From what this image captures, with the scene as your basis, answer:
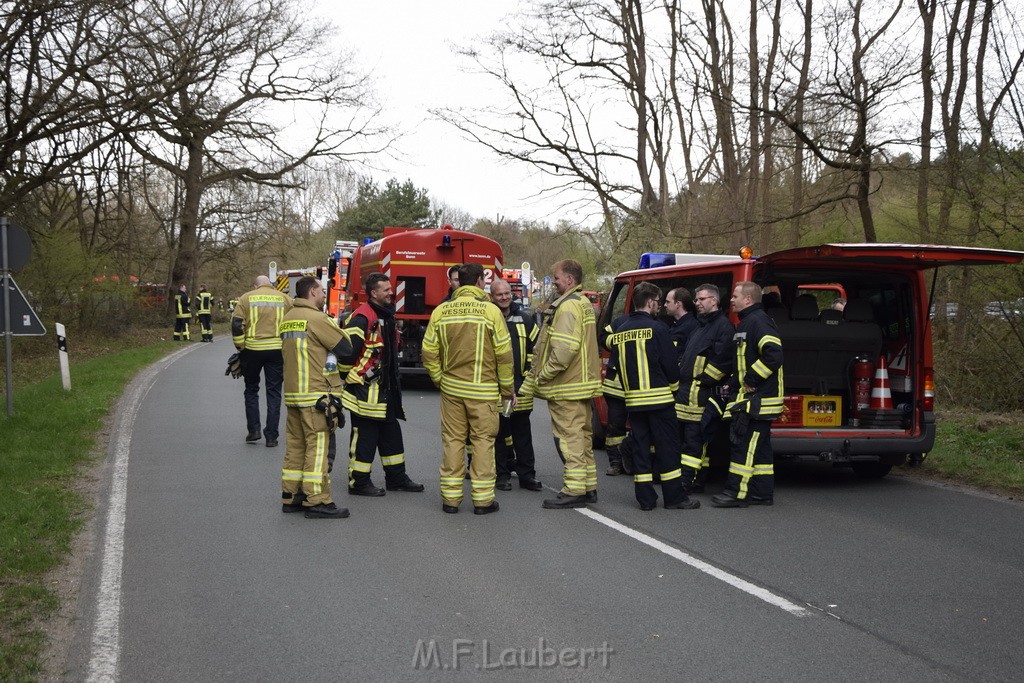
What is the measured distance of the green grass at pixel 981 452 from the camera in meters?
9.36

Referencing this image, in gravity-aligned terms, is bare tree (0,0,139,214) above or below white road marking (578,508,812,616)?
above

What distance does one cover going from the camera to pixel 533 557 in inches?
257

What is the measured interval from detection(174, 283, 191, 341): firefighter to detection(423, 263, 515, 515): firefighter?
25.6 meters

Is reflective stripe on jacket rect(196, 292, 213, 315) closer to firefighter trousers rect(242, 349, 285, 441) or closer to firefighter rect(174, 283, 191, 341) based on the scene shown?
firefighter rect(174, 283, 191, 341)

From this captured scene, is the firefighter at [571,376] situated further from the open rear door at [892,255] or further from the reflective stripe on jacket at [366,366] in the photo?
the open rear door at [892,255]

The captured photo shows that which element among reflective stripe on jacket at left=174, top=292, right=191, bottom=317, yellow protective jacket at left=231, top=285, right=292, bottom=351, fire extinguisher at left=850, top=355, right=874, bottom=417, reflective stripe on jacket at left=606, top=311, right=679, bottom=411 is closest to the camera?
reflective stripe on jacket at left=606, top=311, right=679, bottom=411

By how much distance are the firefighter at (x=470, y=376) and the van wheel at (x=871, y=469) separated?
157 inches

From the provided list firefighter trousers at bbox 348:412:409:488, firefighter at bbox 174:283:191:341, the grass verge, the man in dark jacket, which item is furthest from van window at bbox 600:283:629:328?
firefighter at bbox 174:283:191:341

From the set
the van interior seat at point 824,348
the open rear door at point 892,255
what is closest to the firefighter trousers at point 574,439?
the open rear door at point 892,255

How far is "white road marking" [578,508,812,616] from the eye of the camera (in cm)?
547

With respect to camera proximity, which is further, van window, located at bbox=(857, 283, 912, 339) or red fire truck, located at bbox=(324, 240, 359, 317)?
red fire truck, located at bbox=(324, 240, 359, 317)

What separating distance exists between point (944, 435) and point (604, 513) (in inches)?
217

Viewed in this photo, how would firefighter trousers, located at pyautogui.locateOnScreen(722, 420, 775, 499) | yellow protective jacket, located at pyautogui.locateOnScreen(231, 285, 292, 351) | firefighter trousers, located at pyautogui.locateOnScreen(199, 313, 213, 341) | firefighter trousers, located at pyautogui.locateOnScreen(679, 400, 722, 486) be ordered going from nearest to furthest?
firefighter trousers, located at pyautogui.locateOnScreen(722, 420, 775, 499) → firefighter trousers, located at pyautogui.locateOnScreen(679, 400, 722, 486) → yellow protective jacket, located at pyautogui.locateOnScreen(231, 285, 292, 351) → firefighter trousers, located at pyautogui.locateOnScreen(199, 313, 213, 341)

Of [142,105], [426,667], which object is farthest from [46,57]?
[426,667]
